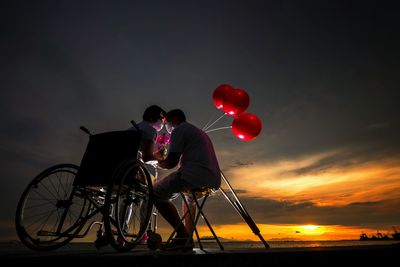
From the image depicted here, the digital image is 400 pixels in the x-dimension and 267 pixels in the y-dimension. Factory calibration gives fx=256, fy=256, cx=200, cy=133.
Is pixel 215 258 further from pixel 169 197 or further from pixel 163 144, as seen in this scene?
pixel 163 144

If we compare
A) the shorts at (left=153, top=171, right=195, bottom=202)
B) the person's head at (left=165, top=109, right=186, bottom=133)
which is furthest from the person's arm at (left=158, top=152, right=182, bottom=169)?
the person's head at (left=165, top=109, right=186, bottom=133)

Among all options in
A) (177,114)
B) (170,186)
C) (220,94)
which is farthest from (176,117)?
(220,94)

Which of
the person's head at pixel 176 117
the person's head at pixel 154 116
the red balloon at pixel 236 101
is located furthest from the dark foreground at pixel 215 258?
the red balloon at pixel 236 101

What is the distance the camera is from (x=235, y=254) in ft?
5.47

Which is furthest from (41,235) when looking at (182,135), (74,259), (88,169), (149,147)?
(182,135)

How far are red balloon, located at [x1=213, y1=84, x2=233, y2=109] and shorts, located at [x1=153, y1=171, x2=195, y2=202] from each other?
1.73 m

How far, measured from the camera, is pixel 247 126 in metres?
3.91

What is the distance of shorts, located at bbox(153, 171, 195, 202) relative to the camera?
2.72 m

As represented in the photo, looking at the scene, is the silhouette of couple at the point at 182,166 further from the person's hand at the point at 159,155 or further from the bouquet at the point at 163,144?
the bouquet at the point at 163,144

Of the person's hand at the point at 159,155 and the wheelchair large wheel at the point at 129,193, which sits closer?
the wheelchair large wheel at the point at 129,193

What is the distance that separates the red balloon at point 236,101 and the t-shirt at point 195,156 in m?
1.16

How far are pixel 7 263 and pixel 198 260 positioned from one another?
1.01 m

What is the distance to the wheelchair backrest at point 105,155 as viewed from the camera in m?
2.49

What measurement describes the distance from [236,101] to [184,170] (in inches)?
65.6
